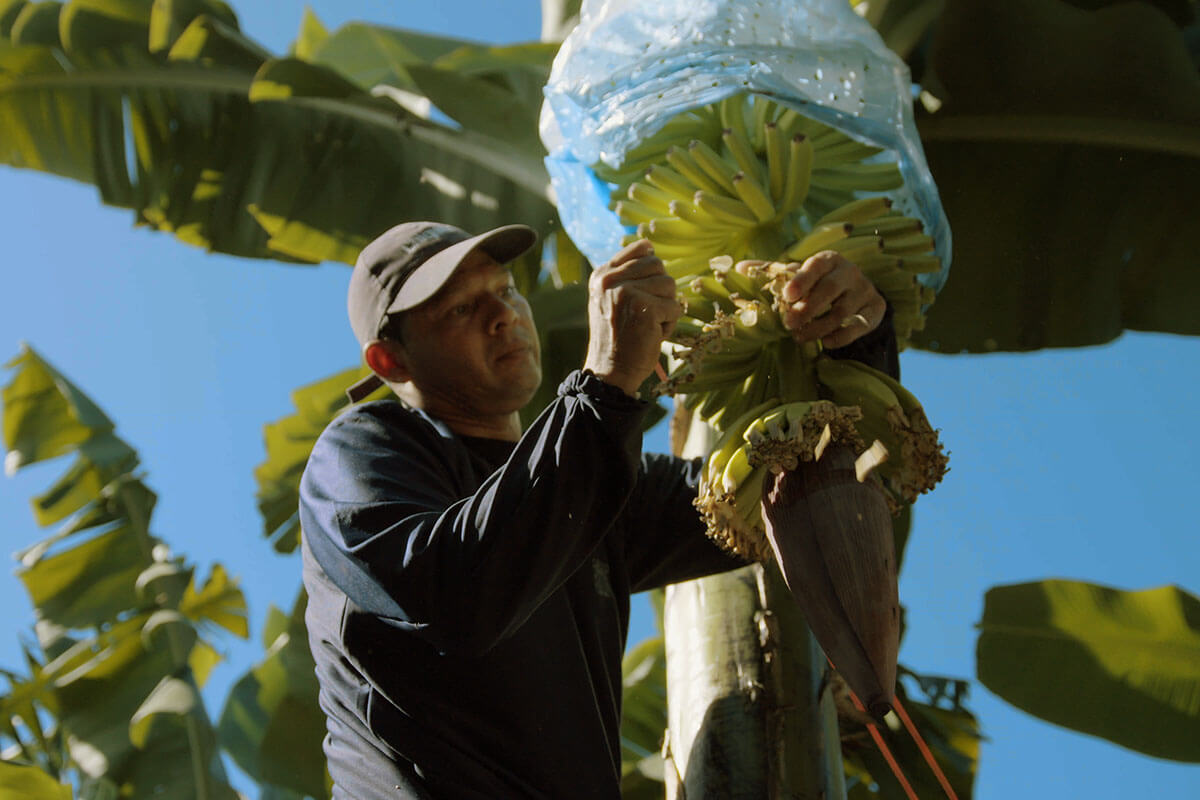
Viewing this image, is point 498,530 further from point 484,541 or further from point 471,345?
point 471,345

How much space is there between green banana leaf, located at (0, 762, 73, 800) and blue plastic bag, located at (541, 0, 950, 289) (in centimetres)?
174

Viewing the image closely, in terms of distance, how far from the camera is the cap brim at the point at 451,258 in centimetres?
151

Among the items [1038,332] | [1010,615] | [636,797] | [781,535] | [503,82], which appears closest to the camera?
[781,535]

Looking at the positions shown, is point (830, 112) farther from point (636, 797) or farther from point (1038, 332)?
point (636, 797)

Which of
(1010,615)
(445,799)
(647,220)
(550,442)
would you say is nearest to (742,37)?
(647,220)

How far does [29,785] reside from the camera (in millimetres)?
2445

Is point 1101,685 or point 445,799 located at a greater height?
point 445,799

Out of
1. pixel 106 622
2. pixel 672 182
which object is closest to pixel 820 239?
pixel 672 182

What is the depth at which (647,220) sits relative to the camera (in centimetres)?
147

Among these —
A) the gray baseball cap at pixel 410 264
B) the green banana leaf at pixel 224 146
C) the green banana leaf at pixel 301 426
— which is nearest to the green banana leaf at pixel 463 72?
the green banana leaf at pixel 224 146

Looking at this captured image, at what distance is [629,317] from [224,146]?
2063 mm

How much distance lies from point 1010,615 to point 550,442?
1.26m

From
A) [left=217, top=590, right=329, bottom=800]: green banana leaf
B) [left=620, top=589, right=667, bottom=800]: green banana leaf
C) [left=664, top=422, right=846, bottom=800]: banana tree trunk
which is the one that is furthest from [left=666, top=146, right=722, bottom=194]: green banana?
A: [left=217, top=590, right=329, bottom=800]: green banana leaf

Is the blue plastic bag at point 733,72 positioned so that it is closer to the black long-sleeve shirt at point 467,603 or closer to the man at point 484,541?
the man at point 484,541
